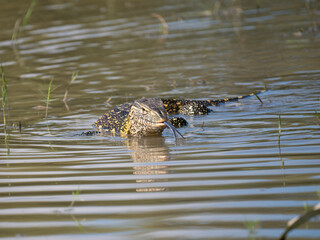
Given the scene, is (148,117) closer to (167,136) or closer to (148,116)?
(148,116)

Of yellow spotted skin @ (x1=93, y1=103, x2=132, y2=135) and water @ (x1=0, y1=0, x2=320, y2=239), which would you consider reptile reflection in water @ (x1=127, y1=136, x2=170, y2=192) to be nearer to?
water @ (x1=0, y1=0, x2=320, y2=239)

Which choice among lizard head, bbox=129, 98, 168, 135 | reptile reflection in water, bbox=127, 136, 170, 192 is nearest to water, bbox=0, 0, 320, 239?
reptile reflection in water, bbox=127, 136, 170, 192

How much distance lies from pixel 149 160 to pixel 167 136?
160cm

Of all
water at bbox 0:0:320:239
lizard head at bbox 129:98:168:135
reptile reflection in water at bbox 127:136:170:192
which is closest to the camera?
water at bbox 0:0:320:239

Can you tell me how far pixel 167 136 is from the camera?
7.72 metres

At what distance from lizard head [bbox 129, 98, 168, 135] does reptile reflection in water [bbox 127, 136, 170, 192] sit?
0.13 m

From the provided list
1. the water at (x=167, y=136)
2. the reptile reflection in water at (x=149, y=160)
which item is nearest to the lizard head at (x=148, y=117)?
the reptile reflection in water at (x=149, y=160)

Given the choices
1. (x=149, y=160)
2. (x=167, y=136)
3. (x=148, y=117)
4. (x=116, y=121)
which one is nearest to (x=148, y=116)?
(x=148, y=117)

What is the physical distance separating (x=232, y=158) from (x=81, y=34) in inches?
489

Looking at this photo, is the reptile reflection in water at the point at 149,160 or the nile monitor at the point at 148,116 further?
the nile monitor at the point at 148,116

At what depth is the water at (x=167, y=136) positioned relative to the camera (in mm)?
4164

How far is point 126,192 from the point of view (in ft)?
15.8

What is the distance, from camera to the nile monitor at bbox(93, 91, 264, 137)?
747 cm

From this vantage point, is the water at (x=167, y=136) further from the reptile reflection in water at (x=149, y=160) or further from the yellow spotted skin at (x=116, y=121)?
the yellow spotted skin at (x=116, y=121)
